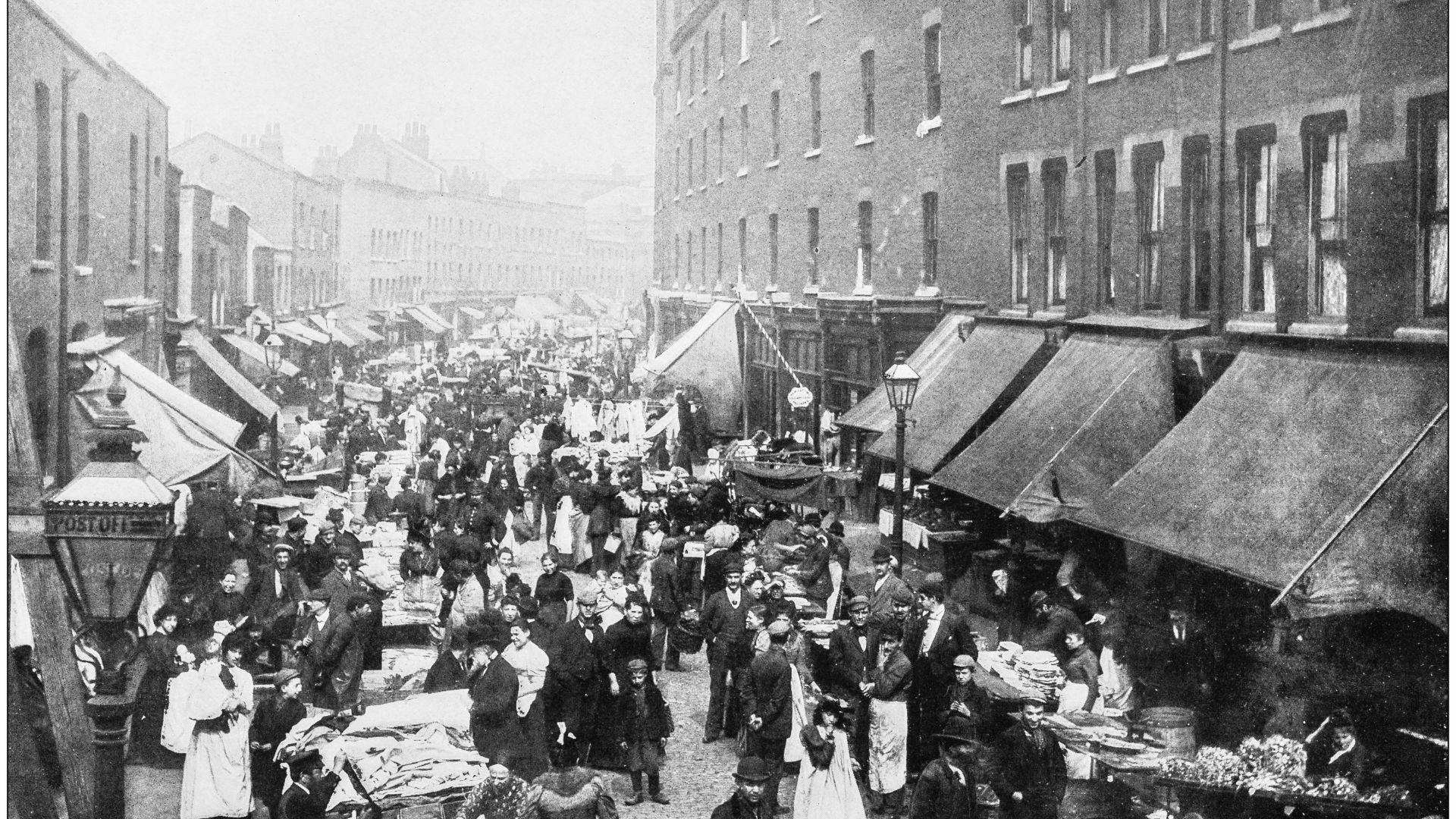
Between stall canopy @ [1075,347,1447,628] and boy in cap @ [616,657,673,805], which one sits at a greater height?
stall canopy @ [1075,347,1447,628]

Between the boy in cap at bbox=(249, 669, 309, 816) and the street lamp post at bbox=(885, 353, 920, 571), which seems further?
the street lamp post at bbox=(885, 353, 920, 571)

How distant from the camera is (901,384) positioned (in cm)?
1473

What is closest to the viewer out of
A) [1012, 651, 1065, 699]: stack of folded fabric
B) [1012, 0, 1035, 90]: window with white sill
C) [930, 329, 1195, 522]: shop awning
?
[1012, 651, 1065, 699]: stack of folded fabric

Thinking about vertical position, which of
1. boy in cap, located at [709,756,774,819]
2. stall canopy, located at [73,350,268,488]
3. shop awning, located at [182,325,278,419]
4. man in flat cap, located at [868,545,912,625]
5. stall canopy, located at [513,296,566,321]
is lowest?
boy in cap, located at [709,756,774,819]

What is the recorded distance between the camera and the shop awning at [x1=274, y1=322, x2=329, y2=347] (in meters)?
30.4

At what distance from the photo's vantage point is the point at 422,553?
1559cm

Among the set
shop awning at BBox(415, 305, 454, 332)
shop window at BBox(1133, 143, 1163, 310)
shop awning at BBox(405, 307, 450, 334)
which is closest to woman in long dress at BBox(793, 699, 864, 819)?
shop window at BBox(1133, 143, 1163, 310)

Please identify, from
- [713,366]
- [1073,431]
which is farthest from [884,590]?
[713,366]

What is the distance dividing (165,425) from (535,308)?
1209 inches

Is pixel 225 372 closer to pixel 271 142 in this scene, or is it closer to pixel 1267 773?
pixel 271 142

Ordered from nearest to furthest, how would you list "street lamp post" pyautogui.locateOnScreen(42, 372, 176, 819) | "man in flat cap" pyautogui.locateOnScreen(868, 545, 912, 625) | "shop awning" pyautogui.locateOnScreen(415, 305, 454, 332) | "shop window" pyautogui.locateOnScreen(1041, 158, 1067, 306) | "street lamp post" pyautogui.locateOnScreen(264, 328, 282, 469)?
1. "street lamp post" pyautogui.locateOnScreen(42, 372, 176, 819)
2. "man in flat cap" pyautogui.locateOnScreen(868, 545, 912, 625)
3. "shop window" pyautogui.locateOnScreen(1041, 158, 1067, 306)
4. "street lamp post" pyautogui.locateOnScreen(264, 328, 282, 469)
5. "shop awning" pyautogui.locateOnScreen(415, 305, 454, 332)

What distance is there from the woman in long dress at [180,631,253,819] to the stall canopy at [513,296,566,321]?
3394 cm

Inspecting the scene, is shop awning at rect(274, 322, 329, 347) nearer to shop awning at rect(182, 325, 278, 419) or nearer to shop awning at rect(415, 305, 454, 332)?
shop awning at rect(415, 305, 454, 332)

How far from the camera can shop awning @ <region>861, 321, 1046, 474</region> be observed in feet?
59.2
